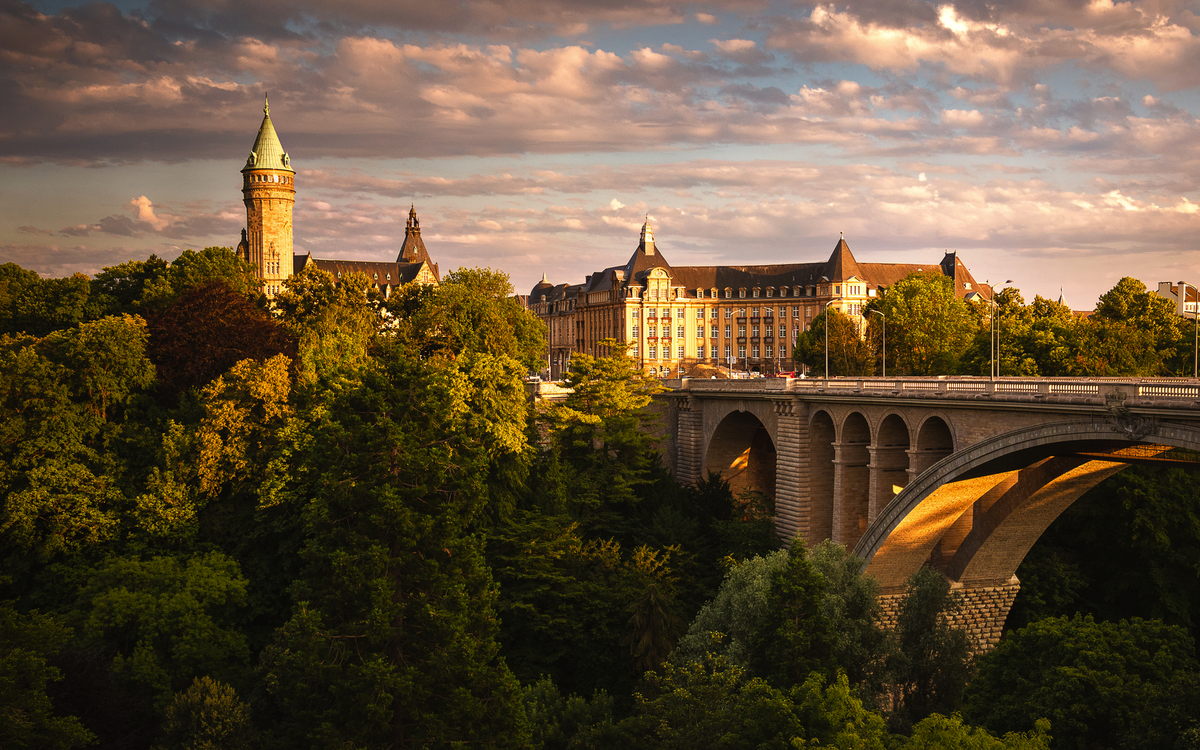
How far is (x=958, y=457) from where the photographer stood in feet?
110

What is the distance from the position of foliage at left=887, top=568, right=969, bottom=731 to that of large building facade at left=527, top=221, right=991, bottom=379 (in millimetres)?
109182

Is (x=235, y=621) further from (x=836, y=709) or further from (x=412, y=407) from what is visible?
(x=836, y=709)

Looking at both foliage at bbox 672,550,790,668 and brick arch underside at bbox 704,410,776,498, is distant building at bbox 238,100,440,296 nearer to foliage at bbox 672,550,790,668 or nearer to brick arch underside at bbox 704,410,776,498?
brick arch underside at bbox 704,410,776,498

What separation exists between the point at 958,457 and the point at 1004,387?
299 centimetres

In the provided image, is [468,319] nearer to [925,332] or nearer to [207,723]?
[925,332]

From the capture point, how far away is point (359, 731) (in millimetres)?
23203

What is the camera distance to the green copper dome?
12000 centimetres

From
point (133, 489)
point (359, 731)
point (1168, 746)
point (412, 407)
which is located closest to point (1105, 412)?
point (1168, 746)

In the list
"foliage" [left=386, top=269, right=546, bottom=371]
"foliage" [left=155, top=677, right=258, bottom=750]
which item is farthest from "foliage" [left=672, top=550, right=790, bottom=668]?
"foliage" [left=386, top=269, right=546, bottom=371]

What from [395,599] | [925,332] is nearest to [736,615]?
[395,599]

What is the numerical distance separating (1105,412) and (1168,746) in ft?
29.3

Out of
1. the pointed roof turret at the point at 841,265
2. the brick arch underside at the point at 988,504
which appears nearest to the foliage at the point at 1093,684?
the brick arch underside at the point at 988,504

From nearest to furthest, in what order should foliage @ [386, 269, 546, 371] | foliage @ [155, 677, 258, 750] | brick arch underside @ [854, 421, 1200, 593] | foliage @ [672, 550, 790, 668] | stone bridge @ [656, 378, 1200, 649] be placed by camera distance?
stone bridge @ [656, 378, 1200, 649], foliage @ [155, 677, 258, 750], brick arch underside @ [854, 421, 1200, 593], foliage @ [672, 550, 790, 668], foliage @ [386, 269, 546, 371]

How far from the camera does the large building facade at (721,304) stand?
484 ft
